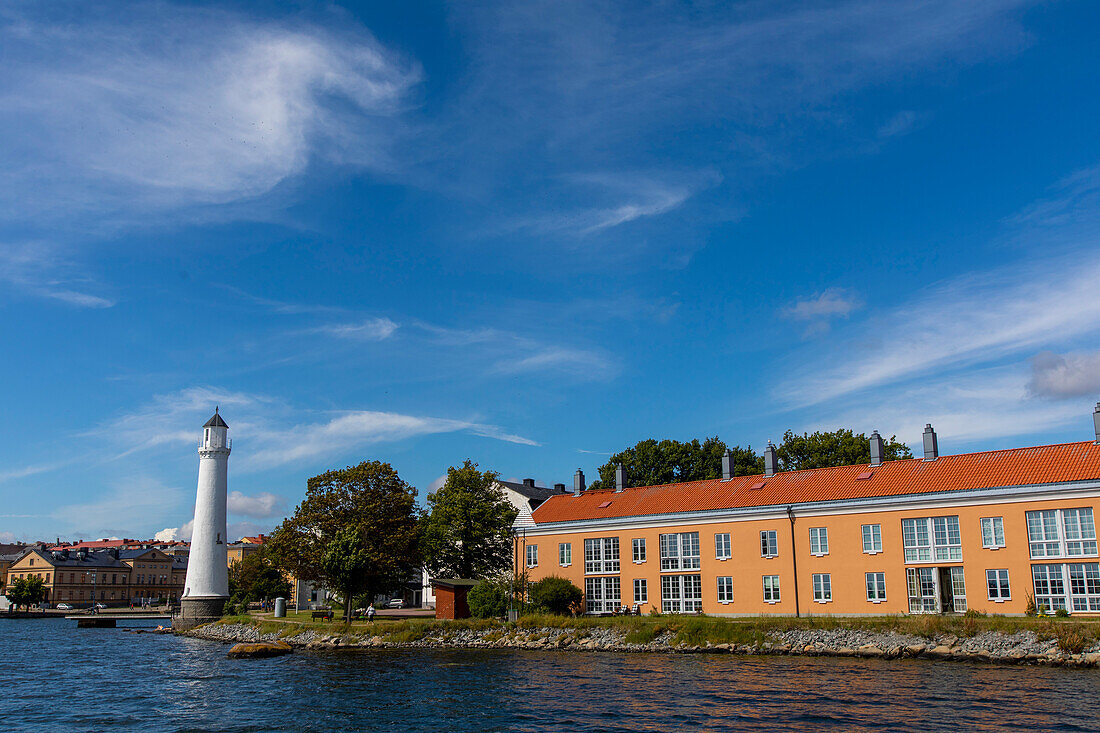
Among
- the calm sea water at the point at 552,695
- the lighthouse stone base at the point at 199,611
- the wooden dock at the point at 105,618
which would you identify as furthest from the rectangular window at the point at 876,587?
the wooden dock at the point at 105,618

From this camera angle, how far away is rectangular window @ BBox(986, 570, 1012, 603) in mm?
40312

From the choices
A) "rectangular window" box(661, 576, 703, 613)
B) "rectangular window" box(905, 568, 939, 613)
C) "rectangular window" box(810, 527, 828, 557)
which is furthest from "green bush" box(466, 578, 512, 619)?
"rectangular window" box(905, 568, 939, 613)

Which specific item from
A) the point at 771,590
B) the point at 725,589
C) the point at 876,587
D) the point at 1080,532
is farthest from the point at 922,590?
the point at 725,589

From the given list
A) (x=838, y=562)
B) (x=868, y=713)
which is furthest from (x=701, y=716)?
(x=838, y=562)

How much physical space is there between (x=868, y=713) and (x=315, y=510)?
43.3 metres

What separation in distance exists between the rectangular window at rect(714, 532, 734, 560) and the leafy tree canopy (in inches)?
818

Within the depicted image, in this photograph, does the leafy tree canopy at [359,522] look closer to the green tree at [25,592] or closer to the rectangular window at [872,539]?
the rectangular window at [872,539]

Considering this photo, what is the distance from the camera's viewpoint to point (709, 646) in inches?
1540

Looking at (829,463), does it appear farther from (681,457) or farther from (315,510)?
(315,510)

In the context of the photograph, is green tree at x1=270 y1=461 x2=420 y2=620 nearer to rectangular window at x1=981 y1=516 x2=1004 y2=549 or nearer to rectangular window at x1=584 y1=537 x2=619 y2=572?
Answer: rectangular window at x1=584 y1=537 x2=619 y2=572

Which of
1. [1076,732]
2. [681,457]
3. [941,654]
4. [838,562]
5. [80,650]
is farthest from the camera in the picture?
[681,457]

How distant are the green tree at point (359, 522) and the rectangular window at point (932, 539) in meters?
31.5

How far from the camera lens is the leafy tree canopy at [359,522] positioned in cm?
5731

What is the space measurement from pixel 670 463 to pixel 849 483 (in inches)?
1018
